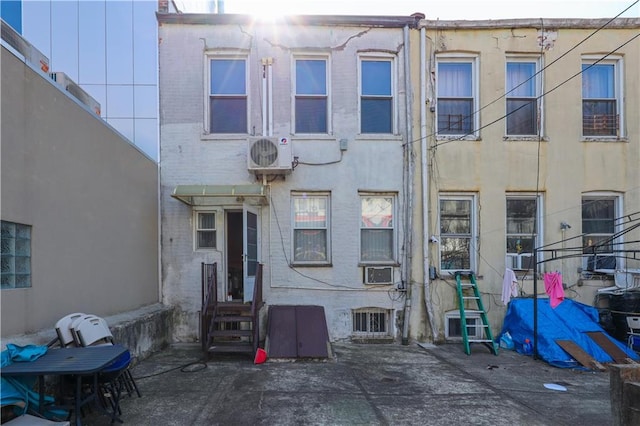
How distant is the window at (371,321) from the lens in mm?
7512

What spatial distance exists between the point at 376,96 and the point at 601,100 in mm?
4586

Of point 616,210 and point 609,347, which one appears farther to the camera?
point 616,210

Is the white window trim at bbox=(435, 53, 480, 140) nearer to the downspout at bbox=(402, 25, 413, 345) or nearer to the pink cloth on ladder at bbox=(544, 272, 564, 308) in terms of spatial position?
the downspout at bbox=(402, 25, 413, 345)

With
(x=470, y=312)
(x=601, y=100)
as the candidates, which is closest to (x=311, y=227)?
(x=470, y=312)

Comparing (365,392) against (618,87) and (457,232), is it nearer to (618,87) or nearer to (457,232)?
(457,232)

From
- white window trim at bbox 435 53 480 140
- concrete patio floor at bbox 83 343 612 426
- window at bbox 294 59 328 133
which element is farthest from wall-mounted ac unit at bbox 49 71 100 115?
white window trim at bbox 435 53 480 140

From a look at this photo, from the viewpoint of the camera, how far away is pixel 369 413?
420 centimetres

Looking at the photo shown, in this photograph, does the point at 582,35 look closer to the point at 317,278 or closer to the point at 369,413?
the point at 317,278

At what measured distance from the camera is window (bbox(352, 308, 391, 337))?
24.6ft

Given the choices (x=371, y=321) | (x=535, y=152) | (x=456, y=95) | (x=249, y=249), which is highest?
(x=456, y=95)

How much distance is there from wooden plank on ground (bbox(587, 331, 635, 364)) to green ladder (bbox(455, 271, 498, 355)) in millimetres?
1553

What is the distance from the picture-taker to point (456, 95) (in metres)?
7.87

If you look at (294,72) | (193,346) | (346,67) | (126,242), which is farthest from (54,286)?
(346,67)

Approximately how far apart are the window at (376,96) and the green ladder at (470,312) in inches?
127
